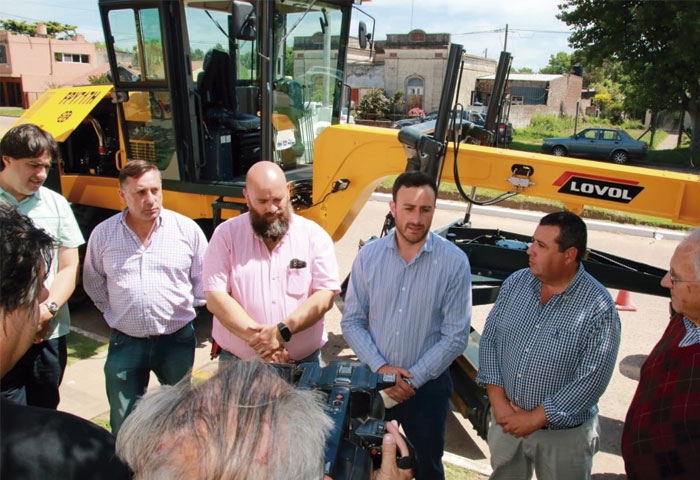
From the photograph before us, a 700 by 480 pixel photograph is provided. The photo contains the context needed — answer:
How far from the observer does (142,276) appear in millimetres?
2975

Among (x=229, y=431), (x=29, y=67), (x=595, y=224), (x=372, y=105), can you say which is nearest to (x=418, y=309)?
(x=229, y=431)

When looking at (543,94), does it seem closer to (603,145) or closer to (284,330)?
(603,145)

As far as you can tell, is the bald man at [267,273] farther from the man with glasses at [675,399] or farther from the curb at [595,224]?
the curb at [595,224]

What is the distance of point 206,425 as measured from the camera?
1.19 metres

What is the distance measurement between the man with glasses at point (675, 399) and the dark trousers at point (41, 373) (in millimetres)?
2749

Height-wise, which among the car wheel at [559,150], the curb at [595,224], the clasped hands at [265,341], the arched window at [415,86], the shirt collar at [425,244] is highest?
the arched window at [415,86]

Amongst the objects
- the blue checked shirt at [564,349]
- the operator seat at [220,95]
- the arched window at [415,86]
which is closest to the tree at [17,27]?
the arched window at [415,86]

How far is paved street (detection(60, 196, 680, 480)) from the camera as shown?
138 inches

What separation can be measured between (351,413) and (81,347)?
3801 millimetres

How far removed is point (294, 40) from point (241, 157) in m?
1.24

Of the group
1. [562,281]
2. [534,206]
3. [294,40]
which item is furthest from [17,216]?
[534,206]

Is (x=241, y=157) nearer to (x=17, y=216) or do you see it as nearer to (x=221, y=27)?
(x=221, y=27)

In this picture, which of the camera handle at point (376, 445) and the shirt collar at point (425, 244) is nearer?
the camera handle at point (376, 445)

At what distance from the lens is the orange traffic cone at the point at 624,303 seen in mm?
5727
